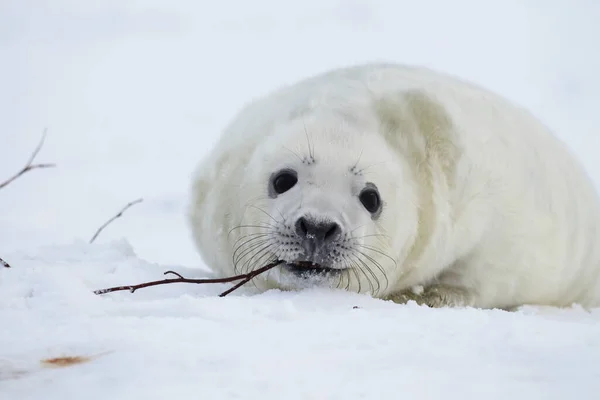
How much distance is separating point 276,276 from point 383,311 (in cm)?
85

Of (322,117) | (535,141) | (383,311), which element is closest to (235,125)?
(322,117)

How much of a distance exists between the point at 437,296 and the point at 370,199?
2.57 ft

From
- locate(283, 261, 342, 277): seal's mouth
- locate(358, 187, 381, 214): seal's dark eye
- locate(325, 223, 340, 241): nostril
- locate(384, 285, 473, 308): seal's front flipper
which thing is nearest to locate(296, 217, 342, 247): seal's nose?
locate(325, 223, 340, 241): nostril

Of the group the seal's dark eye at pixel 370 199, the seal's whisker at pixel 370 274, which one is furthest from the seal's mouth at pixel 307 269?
the seal's dark eye at pixel 370 199

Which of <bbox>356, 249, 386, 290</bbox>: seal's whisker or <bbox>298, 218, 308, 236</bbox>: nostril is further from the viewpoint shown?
<bbox>356, 249, 386, 290</bbox>: seal's whisker

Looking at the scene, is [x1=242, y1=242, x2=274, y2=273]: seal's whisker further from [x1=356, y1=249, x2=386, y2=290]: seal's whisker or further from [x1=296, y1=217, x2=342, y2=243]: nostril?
[x1=356, y1=249, x2=386, y2=290]: seal's whisker

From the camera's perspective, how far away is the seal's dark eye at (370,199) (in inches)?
141

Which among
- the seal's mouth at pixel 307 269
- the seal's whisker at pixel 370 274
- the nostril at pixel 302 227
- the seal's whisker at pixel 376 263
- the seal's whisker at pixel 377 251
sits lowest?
the seal's mouth at pixel 307 269

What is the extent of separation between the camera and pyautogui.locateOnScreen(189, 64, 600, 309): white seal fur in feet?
11.5

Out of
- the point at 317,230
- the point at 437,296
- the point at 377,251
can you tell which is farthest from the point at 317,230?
the point at 437,296

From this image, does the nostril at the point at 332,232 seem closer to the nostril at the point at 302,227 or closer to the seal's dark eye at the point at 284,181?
the nostril at the point at 302,227

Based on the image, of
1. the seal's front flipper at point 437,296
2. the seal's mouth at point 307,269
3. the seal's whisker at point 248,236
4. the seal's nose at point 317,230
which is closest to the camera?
the seal's nose at point 317,230

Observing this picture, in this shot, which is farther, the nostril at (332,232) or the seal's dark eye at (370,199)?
the seal's dark eye at (370,199)

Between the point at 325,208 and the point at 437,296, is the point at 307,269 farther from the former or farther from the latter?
the point at 437,296
